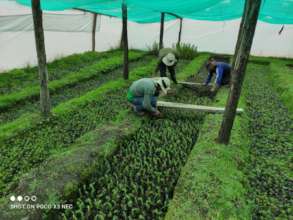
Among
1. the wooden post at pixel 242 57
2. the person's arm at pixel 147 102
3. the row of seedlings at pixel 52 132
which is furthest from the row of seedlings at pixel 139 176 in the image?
the row of seedlings at pixel 52 132

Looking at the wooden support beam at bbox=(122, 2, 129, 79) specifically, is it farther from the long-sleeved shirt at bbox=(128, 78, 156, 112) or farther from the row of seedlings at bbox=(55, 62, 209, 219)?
the row of seedlings at bbox=(55, 62, 209, 219)

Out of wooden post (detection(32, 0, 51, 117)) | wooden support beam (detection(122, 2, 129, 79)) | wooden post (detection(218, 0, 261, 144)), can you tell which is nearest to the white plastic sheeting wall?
wooden support beam (detection(122, 2, 129, 79))

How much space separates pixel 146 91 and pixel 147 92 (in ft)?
0.08

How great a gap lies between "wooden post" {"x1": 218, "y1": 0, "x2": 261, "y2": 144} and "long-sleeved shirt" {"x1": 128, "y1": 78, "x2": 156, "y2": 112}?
53.9 inches

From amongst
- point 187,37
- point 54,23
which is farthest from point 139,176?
point 187,37

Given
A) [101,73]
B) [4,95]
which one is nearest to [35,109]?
[4,95]

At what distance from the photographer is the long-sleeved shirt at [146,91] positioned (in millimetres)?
4340

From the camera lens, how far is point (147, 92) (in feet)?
14.3

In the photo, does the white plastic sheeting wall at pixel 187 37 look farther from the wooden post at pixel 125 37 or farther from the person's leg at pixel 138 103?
the person's leg at pixel 138 103

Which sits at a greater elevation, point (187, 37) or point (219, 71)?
point (187, 37)

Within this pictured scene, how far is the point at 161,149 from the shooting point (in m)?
3.69

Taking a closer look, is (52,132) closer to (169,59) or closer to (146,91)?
(146,91)

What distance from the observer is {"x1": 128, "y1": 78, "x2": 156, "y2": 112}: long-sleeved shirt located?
4.34 m

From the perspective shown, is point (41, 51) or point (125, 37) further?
point (125, 37)
